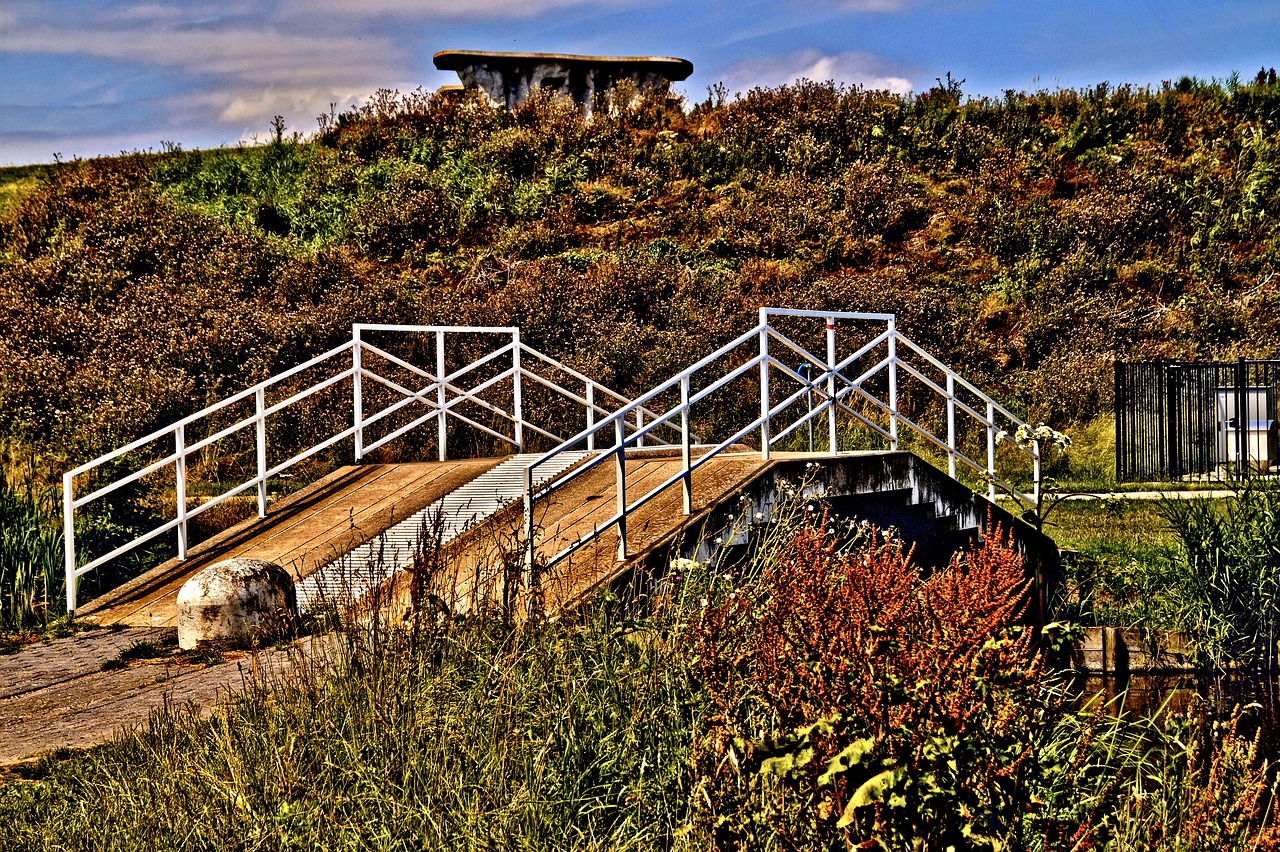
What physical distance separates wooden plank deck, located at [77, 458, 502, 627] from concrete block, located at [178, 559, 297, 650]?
0.52m

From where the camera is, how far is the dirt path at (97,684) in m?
Answer: 6.02

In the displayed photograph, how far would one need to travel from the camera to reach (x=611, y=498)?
30.5 ft

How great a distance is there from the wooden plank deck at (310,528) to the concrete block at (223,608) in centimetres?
52

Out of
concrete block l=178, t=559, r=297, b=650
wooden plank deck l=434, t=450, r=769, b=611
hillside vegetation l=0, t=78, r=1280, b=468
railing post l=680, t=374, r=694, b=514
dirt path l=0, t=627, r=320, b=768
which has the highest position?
hillside vegetation l=0, t=78, r=1280, b=468

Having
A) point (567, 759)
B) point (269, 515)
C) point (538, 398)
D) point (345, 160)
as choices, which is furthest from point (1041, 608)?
point (345, 160)

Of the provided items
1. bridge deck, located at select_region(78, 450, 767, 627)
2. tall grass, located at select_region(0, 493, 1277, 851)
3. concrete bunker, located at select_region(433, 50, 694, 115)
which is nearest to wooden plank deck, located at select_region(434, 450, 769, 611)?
bridge deck, located at select_region(78, 450, 767, 627)

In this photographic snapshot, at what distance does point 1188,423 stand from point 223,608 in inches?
517

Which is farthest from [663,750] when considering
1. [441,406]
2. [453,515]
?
[441,406]

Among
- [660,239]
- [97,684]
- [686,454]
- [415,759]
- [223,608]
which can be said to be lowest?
[97,684]

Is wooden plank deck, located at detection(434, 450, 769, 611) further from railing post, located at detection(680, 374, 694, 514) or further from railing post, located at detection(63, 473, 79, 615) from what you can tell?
railing post, located at detection(63, 473, 79, 615)

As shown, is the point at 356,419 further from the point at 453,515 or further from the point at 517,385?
the point at 453,515

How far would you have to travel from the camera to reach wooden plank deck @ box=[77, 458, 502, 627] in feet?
30.1

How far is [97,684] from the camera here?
23.4ft

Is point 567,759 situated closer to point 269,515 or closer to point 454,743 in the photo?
point 454,743
